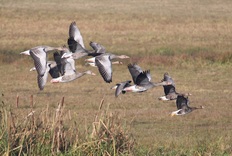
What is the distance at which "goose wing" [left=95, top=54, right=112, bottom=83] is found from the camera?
11.5 metres

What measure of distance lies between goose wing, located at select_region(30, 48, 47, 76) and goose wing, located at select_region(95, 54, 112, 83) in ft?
2.56

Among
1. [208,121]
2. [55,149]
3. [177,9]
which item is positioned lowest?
[177,9]

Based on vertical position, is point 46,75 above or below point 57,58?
below

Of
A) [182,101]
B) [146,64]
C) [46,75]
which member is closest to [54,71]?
[46,75]

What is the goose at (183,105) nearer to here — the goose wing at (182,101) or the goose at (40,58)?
the goose wing at (182,101)

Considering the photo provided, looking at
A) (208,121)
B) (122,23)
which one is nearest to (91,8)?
(122,23)

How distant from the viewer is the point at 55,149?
9469mm

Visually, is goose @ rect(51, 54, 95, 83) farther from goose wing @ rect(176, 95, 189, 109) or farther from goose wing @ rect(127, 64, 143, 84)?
goose wing @ rect(176, 95, 189, 109)

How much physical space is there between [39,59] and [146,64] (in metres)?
12.8

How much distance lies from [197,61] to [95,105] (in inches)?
326

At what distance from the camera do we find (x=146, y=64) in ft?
78.3

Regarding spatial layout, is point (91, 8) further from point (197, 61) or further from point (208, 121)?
point (208, 121)

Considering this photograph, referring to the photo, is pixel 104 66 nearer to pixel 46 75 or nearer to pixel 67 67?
pixel 67 67

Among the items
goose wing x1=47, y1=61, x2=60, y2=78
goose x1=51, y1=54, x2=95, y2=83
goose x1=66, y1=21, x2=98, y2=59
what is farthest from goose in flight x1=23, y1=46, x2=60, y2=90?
goose wing x1=47, y1=61, x2=60, y2=78
